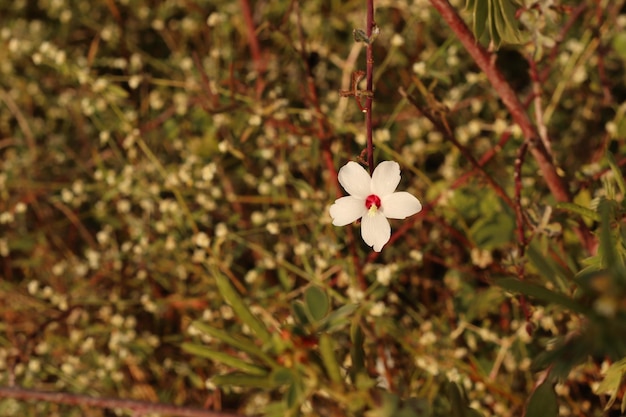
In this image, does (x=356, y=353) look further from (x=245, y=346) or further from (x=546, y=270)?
(x=546, y=270)

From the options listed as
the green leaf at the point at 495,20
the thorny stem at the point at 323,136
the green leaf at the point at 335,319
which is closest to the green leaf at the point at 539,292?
the green leaf at the point at 335,319

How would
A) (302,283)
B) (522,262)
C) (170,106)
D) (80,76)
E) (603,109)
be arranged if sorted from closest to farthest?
(522,262) < (80,76) < (302,283) < (603,109) < (170,106)

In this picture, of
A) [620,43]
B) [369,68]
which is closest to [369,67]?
[369,68]

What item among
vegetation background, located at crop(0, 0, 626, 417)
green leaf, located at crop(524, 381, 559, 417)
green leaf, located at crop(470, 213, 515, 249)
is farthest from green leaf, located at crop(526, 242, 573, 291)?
green leaf, located at crop(470, 213, 515, 249)

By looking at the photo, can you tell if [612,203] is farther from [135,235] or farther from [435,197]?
[135,235]

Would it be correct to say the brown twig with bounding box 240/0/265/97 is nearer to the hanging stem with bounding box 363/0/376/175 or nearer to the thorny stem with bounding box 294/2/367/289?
the thorny stem with bounding box 294/2/367/289

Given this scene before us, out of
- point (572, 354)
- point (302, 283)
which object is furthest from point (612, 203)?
point (302, 283)
